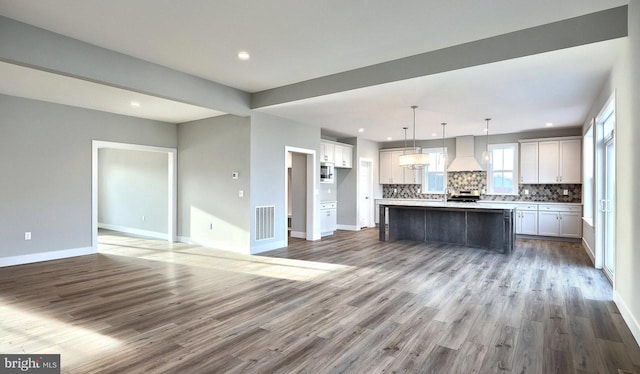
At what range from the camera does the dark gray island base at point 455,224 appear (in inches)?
254

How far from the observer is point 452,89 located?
482cm

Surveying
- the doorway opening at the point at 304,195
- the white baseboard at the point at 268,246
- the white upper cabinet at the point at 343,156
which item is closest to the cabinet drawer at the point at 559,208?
the white upper cabinet at the point at 343,156

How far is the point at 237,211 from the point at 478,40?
4.83 metres

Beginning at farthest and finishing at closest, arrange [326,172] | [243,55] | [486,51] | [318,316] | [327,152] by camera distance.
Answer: [326,172]
[327,152]
[243,55]
[486,51]
[318,316]

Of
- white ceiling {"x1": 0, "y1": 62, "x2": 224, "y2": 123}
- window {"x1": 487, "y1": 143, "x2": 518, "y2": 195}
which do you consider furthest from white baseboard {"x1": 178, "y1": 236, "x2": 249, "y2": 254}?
window {"x1": 487, "y1": 143, "x2": 518, "y2": 195}

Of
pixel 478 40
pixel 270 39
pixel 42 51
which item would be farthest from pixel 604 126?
pixel 42 51

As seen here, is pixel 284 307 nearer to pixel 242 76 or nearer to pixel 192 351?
pixel 192 351

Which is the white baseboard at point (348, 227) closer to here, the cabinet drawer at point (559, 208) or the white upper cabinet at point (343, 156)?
the white upper cabinet at point (343, 156)

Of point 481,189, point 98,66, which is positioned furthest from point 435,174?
point 98,66

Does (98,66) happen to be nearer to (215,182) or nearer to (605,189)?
(215,182)

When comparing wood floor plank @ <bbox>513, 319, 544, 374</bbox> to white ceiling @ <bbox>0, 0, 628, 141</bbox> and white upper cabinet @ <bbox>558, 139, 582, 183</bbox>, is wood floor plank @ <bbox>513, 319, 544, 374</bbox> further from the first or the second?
white upper cabinet @ <bbox>558, 139, 582, 183</bbox>

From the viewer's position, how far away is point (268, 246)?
6.68 meters

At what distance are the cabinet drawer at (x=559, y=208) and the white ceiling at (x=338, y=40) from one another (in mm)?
2945

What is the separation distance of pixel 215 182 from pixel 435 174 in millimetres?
6489
